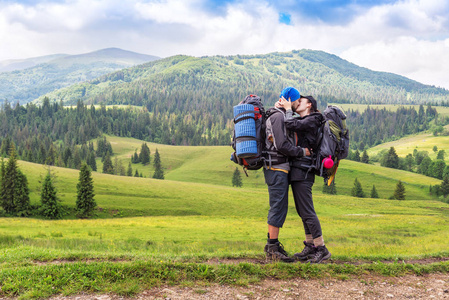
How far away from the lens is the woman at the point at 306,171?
27.6 feet

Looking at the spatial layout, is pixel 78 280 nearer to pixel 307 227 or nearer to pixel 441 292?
pixel 307 227

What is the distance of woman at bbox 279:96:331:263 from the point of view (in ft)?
27.6

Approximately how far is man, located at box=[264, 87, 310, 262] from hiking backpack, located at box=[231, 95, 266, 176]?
8.6 inches

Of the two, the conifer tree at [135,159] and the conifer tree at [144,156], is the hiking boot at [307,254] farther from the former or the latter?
the conifer tree at [135,159]

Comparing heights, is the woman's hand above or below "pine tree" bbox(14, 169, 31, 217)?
above

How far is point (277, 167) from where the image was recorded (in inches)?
333

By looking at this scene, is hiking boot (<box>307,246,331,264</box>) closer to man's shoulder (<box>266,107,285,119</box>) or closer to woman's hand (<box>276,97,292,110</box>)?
man's shoulder (<box>266,107,285,119</box>)

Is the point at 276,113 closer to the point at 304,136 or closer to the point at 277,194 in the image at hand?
the point at 304,136

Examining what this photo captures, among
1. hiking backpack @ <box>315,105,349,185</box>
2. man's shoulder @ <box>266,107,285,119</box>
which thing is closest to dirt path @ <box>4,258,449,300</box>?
hiking backpack @ <box>315,105,349,185</box>

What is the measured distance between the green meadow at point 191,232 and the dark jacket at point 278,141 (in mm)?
2765

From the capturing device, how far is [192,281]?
6.98 meters

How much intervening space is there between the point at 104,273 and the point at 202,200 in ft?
213

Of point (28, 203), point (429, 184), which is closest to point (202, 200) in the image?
point (28, 203)

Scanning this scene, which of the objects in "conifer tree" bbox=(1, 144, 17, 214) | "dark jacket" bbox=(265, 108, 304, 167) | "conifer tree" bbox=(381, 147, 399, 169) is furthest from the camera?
"conifer tree" bbox=(381, 147, 399, 169)
